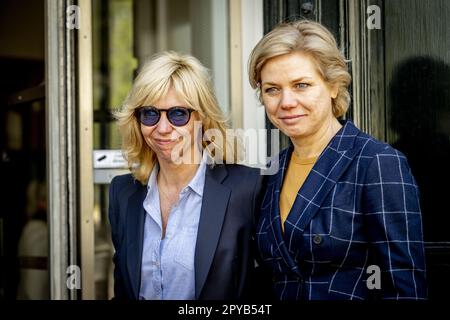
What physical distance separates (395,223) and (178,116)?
37.0 inches


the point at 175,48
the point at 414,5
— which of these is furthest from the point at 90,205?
the point at 414,5

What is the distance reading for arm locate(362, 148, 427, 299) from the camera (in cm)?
167

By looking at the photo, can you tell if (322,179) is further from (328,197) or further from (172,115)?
(172,115)

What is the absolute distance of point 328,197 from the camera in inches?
70.6

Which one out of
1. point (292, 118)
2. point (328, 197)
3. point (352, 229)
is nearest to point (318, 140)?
point (292, 118)

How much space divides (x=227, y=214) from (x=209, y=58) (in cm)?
151

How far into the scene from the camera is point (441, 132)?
267cm

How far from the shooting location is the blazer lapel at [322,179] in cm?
179

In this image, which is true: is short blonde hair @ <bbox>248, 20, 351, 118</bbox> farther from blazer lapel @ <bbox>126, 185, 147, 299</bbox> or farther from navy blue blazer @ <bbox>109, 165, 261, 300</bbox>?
blazer lapel @ <bbox>126, 185, 147, 299</bbox>

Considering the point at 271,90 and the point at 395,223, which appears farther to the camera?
the point at 271,90

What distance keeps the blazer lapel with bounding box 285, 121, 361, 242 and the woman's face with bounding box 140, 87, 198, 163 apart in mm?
560

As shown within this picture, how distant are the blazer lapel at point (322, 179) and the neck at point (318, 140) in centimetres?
5

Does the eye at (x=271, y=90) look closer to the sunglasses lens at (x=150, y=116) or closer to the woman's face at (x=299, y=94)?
the woman's face at (x=299, y=94)
